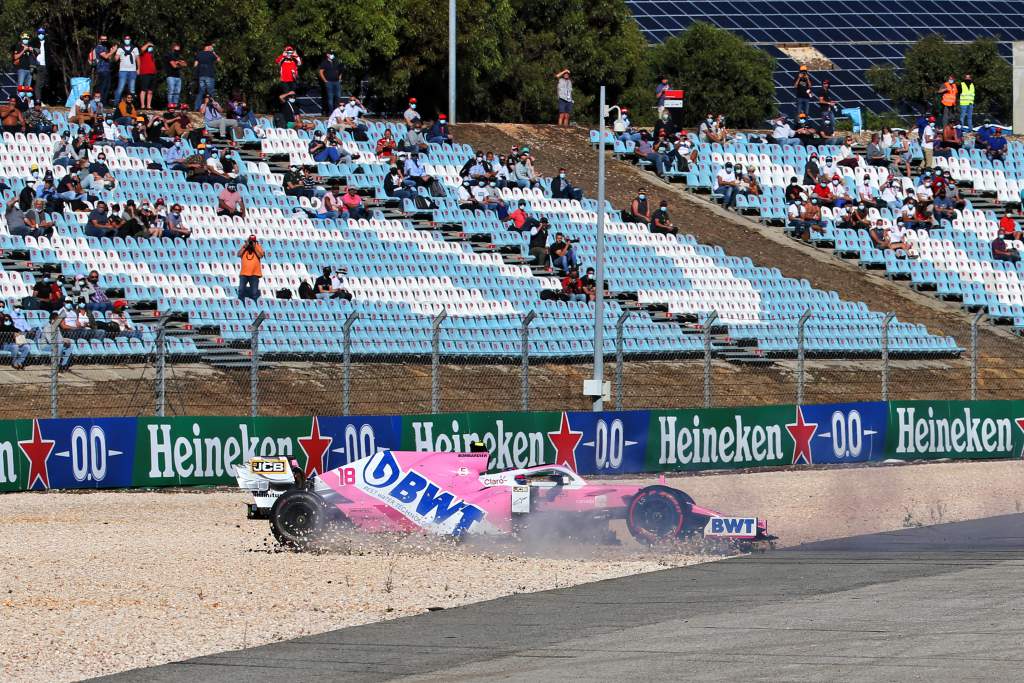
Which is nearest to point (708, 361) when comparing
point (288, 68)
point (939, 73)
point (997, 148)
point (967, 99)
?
point (288, 68)

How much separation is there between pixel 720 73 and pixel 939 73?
8.88 m

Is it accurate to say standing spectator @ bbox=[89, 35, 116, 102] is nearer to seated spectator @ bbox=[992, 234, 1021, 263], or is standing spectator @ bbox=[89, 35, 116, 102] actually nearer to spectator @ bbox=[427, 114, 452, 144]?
spectator @ bbox=[427, 114, 452, 144]

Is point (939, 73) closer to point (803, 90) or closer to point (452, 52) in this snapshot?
point (803, 90)

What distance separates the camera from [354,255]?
102 feet

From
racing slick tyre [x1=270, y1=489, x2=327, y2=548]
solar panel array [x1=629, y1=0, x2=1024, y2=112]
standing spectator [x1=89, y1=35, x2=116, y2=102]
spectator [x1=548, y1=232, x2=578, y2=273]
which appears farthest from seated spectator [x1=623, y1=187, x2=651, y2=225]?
solar panel array [x1=629, y1=0, x2=1024, y2=112]

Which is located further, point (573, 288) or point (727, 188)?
point (727, 188)

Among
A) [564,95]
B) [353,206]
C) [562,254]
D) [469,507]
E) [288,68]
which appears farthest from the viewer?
[564,95]

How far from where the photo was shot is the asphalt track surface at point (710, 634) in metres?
10.7

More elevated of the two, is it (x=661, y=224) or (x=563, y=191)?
(x=563, y=191)

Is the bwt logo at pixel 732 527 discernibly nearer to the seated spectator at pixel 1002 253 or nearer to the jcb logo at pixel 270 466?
the jcb logo at pixel 270 466

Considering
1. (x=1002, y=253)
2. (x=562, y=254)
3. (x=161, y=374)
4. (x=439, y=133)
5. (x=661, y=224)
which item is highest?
(x=439, y=133)

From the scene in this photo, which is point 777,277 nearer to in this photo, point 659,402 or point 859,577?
point 659,402

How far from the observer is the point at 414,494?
16328 millimetres

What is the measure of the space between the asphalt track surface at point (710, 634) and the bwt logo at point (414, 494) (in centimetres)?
230
